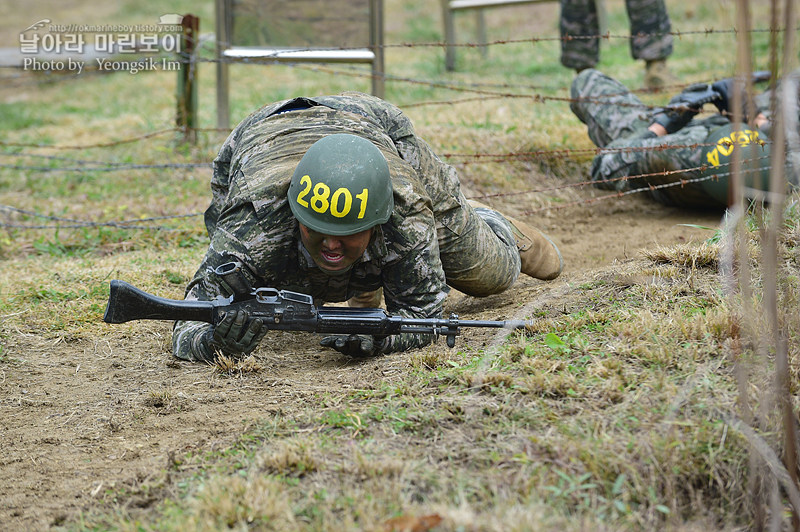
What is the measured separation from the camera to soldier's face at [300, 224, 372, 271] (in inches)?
131

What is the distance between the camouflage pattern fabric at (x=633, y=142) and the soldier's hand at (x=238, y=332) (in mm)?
3073

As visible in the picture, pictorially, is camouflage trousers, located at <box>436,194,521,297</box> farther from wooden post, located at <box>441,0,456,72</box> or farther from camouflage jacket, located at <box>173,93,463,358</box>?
wooden post, located at <box>441,0,456,72</box>

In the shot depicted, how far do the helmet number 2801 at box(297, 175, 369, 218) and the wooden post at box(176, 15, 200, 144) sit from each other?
4341 mm

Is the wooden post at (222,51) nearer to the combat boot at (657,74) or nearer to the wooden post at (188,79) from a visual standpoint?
the wooden post at (188,79)

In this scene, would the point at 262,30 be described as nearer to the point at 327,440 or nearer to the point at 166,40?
the point at 166,40

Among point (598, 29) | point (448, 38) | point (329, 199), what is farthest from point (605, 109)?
point (448, 38)

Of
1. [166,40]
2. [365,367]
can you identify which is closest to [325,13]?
[166,40]

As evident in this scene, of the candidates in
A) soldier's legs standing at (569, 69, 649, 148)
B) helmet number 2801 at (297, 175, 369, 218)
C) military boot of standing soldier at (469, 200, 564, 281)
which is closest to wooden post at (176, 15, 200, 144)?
soldier's legs standing at (569, 69, 649, 148)

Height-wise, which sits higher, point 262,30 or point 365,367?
point 262,30

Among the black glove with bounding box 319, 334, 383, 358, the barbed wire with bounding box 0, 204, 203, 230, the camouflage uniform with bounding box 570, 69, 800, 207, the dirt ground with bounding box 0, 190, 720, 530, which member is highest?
the camouflage uniform with bounding box 570, 69, 800, 207

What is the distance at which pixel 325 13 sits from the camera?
23.7ft

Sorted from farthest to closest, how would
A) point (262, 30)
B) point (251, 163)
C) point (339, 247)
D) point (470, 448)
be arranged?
point (262, 30)
point (251, 163)
point (339, 247)
point (470, 448)

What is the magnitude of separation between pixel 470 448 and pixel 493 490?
253mm

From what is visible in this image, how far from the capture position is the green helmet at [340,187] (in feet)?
10.5
